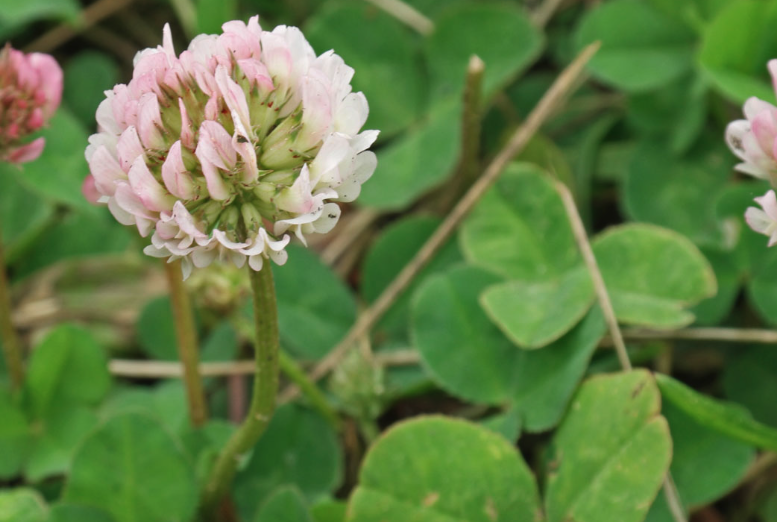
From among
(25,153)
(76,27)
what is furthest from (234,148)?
(76,27)

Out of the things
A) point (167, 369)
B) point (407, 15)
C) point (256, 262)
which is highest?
point (256, 262)

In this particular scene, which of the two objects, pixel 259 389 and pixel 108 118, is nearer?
pixel 108 118

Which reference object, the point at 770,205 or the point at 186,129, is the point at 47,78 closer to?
the point at 186,129

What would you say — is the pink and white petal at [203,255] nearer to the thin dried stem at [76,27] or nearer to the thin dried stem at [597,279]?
the thin dried stem at [597,279]

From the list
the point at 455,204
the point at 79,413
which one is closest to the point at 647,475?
the point at 455,204

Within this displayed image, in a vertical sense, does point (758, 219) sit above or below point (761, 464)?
above

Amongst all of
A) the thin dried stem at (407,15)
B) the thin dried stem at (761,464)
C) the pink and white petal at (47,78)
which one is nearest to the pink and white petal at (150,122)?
the pink and white petal at (47,78)

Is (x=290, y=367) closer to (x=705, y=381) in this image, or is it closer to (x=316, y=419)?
(x=316, y=419)
